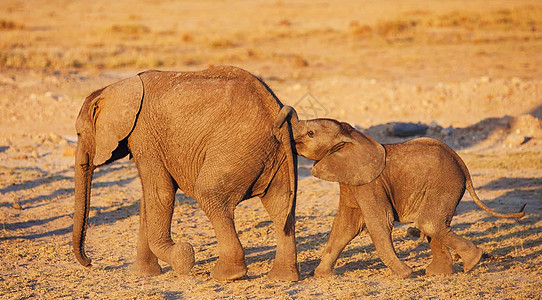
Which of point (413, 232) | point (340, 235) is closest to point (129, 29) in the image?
point (413, 232)

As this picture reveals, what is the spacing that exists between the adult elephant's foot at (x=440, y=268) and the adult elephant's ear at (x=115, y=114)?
3196 millimetres

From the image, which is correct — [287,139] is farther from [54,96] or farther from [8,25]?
[8,25]

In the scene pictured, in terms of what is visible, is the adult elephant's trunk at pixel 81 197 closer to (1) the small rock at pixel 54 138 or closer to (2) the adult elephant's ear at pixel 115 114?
(2) the adult elephant's ear at pixel 115 114

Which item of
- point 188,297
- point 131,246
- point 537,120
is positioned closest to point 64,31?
point 537,120

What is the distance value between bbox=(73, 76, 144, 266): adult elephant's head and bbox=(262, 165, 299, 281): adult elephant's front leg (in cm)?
Answer: 147

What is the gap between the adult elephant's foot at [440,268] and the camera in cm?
748

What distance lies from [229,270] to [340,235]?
115cm

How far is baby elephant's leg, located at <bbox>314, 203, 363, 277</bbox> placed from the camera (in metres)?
7.48

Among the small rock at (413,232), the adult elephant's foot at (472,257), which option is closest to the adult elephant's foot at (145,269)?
the adult elephant's foot at (472,257)

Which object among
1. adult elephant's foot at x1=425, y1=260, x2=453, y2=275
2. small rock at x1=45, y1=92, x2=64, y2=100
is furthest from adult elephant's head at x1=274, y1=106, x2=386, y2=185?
small rock at x1=45, y1=92, x2=64, y2=100

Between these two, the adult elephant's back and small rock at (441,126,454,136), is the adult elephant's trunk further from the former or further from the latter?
small rock at (441,126,454,136)

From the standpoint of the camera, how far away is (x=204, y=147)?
23.5ft

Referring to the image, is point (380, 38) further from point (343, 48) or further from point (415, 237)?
point (415, 237)

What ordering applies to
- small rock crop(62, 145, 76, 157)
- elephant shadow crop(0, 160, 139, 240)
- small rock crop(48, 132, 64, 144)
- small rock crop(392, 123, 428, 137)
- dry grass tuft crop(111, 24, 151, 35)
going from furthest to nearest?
dry grass tuft crop(111, 24, 151, 35) < small rock crop(392, 123, 428, 137) < small rock crop(48, 132, 64, 144) < small rock crop(62, 145, 76, 157) < elephant shadow crop(0, 160, 139, 240)
